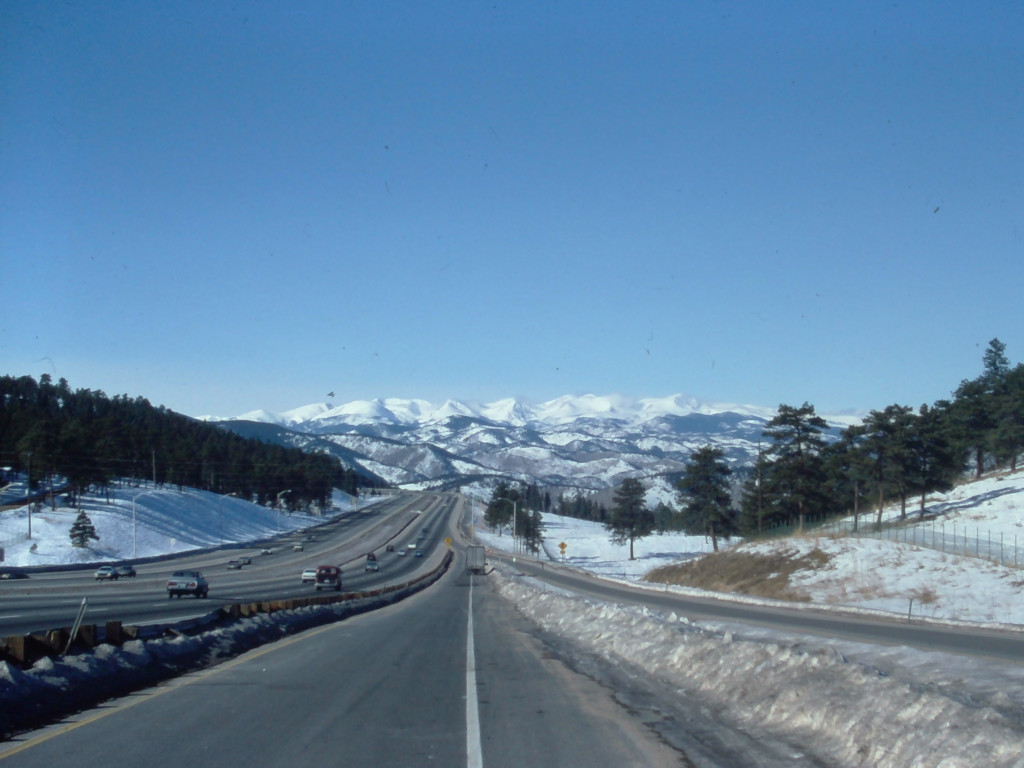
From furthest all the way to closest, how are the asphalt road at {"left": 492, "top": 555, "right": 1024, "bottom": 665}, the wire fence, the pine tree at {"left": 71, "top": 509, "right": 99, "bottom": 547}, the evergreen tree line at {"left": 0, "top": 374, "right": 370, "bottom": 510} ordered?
the evergreen tree line at {"left": 0, "top": 374, "right": 370, "bottom": 510}
the pine tree at {"left": 71, "top": 509, "right": 99, "bottom": 547}
the wire fence
the asphalt road at {"left": 492, "top": 555, "right": 1024, "bottom": 665}

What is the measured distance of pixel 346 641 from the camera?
64.6 feet

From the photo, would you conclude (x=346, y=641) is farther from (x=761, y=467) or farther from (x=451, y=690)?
(x=761, y=467)

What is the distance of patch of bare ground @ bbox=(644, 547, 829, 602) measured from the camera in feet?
155

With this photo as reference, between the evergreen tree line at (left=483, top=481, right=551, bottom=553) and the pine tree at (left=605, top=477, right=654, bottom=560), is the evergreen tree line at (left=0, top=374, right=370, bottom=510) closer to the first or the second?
the evergreen tree line at (left=483, top=481, right=551, bottom=553)

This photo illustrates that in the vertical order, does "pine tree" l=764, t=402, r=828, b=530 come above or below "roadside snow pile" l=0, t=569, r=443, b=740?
above

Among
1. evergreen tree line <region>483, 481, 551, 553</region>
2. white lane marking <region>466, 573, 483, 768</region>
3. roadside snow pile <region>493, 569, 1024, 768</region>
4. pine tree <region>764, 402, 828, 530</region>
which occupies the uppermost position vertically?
pine tree <region>764, 402, 828, 530</region>

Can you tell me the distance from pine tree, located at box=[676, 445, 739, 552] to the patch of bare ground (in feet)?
80.1

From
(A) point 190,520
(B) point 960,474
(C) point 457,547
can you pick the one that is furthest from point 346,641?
(C) point 457,547

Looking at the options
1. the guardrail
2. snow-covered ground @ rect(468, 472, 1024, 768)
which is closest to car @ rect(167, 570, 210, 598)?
the guardrail

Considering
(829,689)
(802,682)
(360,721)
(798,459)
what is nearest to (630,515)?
(798,459)

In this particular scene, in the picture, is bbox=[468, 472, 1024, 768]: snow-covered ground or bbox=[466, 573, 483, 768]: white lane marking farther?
bbox=[466, 573, 483, 768]: white lane marking

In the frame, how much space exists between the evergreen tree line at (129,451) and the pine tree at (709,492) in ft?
239

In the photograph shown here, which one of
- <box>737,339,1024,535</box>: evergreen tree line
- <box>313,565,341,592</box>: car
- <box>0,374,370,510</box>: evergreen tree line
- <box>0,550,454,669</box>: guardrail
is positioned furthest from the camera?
<box>0,374,370,510</box>: evergreen tree line

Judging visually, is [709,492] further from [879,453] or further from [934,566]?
[934,566]
